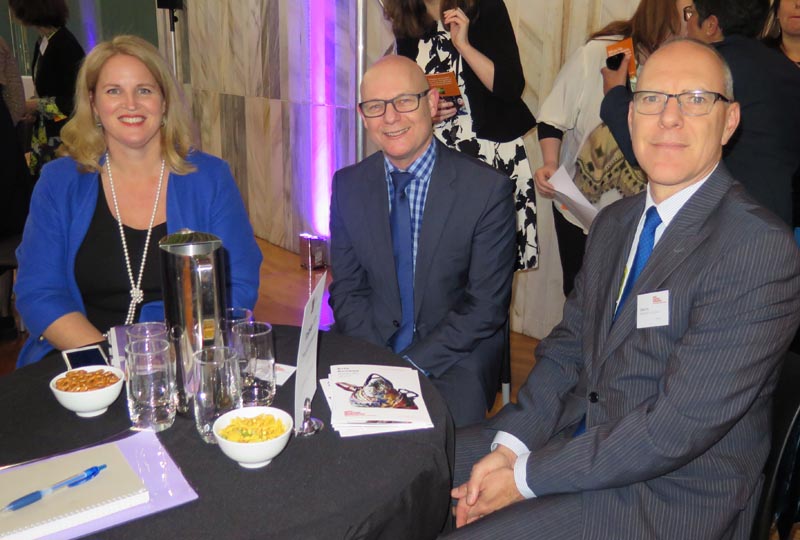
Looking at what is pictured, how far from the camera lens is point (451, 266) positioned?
2.25 metres

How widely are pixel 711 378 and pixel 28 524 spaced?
3.99ft

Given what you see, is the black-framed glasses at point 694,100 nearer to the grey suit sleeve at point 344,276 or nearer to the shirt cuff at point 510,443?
the shirt cuff at point 510,443

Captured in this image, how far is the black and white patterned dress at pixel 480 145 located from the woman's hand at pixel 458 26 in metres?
0.09

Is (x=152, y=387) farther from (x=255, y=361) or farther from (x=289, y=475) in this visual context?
(x=289, y=475)

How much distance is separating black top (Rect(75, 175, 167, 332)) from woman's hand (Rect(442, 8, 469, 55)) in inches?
57.1

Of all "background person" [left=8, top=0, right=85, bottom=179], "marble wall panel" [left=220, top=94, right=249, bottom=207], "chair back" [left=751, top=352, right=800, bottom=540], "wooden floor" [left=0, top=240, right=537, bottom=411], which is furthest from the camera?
"marble wall panel" [left=220, top=94, right=249, bottom=207]

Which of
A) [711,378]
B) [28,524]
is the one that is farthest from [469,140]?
[28,524]

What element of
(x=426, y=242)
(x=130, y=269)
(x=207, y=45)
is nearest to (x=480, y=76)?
(x=426, y=242)

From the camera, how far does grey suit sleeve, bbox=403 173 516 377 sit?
2178 millimetres

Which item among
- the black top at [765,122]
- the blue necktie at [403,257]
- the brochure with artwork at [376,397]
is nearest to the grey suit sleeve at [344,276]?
the blue necktie at [403,257]

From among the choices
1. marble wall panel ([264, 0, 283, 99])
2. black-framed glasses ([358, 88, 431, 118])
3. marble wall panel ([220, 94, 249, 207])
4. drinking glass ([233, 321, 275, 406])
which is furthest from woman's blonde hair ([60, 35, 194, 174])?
marble wall panel ([220, 94, 249, 207])

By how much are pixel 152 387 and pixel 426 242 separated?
1.07 metres

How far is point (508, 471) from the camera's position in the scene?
62.5 inches

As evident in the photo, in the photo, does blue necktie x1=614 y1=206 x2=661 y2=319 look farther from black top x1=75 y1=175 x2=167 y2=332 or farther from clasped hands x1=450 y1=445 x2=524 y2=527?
black top x1=75 y1=175 x2=167 y2=332
